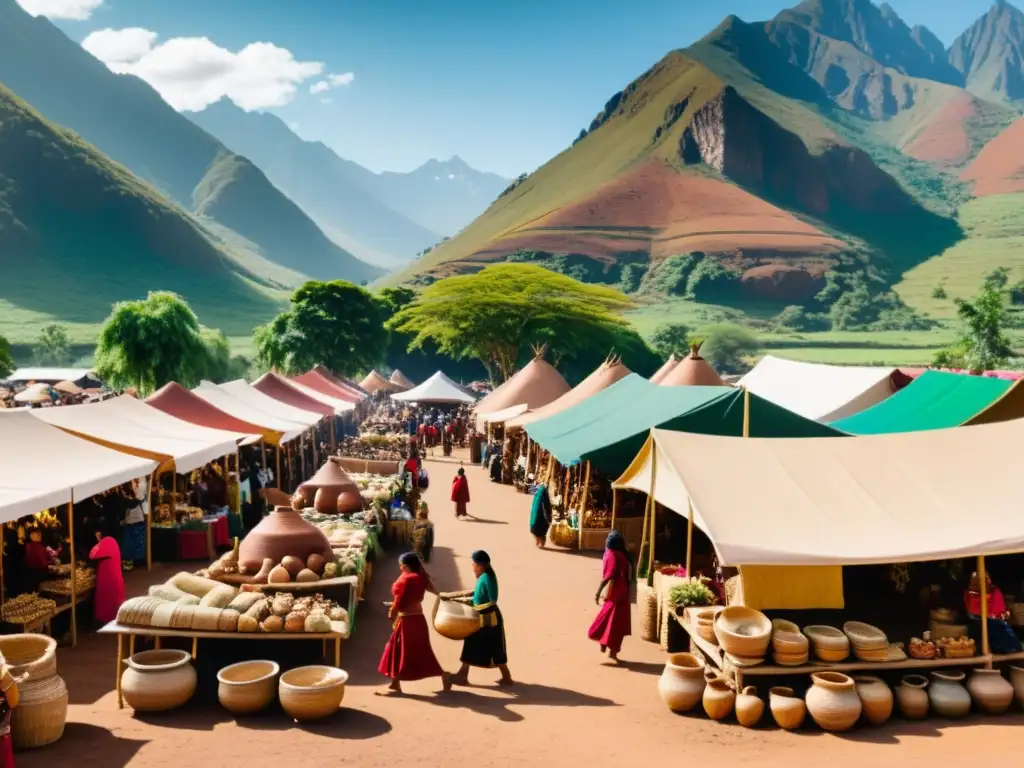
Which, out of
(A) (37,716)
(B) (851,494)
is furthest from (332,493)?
(B) (851,494)

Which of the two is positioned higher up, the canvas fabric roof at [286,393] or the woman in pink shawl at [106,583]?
the canvas fabric roof at [286,393]

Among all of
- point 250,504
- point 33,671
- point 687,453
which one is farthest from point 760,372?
point 33,671

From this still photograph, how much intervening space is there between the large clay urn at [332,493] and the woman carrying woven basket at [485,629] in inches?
210

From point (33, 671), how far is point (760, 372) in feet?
65.7

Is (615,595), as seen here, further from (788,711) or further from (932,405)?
(932,405)

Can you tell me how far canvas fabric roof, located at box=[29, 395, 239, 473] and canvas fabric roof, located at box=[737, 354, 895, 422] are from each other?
10.3 metres

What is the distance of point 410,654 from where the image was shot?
7023 millimetres

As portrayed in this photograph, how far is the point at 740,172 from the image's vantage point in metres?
Result: 173

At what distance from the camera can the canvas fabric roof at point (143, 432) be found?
11578 millimetres

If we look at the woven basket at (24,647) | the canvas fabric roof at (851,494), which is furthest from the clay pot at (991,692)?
the woven basket at (24,647)

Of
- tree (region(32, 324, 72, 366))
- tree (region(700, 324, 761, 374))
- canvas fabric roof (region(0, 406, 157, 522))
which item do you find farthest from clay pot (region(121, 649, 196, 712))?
tree (region(32, 324, 72, 366))

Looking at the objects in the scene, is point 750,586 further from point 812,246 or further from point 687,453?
point 812,246

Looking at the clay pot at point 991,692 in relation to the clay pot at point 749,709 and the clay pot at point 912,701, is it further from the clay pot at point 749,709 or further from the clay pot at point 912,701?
the clay pot at point 749,709

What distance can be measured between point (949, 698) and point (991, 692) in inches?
13.8
